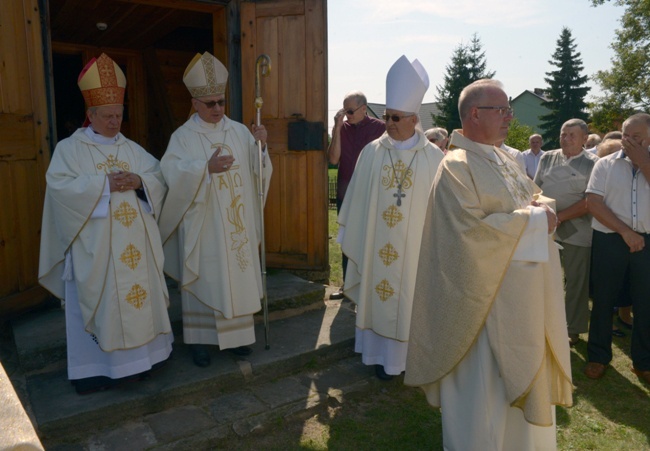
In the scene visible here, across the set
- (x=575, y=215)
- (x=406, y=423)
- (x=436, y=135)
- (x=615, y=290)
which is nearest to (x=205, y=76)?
(x=406, y=423)

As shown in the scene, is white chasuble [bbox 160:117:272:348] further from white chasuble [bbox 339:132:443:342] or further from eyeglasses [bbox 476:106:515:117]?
eyeglasses [bbox 476:106:515:117]

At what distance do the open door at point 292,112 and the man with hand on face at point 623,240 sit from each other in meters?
2.85

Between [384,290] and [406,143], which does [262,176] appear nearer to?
[406,143]

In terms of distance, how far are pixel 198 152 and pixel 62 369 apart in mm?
1923

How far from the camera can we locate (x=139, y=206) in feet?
12.8

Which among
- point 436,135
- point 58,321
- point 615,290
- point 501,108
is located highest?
point 501,108

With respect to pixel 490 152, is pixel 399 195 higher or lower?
lower

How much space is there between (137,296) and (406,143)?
7.53 ft

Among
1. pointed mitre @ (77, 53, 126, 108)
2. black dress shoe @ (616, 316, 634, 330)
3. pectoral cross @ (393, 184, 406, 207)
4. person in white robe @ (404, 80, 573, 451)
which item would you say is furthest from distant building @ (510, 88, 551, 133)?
person in white robe @ (404, 80, 573, 451)

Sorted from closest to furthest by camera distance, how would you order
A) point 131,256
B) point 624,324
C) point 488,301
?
point 488,301
point 131,256
point 624,324

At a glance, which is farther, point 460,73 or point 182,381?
point 460,73

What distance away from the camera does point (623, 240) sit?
14.6ft

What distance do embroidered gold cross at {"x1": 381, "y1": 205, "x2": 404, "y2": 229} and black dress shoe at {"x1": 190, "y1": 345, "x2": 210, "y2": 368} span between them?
172 cm

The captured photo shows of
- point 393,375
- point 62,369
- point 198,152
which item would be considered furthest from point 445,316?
point 62,369
